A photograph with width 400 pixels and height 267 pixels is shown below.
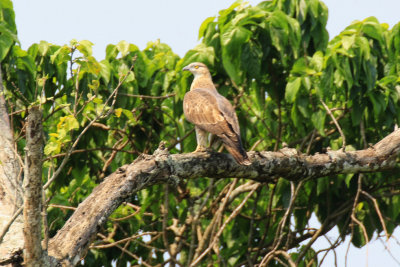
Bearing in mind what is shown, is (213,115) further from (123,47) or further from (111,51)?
(111,51)

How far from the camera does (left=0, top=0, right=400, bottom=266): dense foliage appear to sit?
18.8ft

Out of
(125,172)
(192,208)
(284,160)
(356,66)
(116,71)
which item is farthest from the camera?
(192,208)

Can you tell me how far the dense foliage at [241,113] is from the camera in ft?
18.8

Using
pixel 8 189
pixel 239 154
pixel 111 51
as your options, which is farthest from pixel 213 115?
pixel 8 189

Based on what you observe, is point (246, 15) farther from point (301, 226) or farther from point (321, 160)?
point (301, 226)

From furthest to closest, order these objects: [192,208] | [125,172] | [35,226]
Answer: [192,208] → [125,172] → [35,226]

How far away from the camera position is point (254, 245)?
7.29m

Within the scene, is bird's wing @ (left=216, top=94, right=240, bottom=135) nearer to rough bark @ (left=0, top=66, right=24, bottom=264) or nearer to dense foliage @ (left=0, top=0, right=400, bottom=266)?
dense foliage @ (left=0, top=0, right=400, bottom=266)

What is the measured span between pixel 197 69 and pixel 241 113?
A: 0.96 metres

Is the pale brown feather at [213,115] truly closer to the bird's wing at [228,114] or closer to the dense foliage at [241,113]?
the bird's wing at [228,114]

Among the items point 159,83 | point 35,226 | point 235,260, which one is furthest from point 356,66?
point 35,226

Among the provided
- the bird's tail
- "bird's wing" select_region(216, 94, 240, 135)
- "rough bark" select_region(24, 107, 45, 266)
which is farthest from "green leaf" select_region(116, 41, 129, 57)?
"rough bark" select_region(24, 107, 45, 266)

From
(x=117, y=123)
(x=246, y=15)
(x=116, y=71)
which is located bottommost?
(x=117, y=123)

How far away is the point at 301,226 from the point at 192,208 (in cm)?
123
